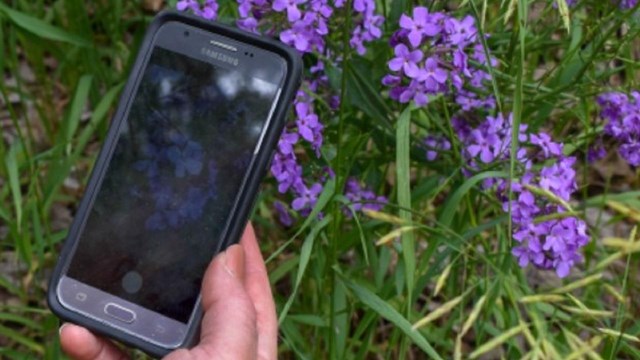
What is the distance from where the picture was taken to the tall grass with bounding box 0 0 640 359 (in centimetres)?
134

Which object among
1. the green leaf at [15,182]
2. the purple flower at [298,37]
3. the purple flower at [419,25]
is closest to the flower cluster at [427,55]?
the purple flower at [419,25]

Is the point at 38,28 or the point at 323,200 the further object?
the point at 38,28

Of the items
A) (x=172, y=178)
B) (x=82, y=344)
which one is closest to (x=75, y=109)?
(x=172, y=178)

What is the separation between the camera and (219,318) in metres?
1.16

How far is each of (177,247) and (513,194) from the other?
0.44 meters

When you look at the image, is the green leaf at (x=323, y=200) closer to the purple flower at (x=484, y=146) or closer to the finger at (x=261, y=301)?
the finger at (x=261, y=301)

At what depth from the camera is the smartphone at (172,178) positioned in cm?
133

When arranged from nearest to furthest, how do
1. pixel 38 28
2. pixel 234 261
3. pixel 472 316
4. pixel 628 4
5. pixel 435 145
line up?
1. pixel 472 316
2. pixel 234 261
3. pixel 628 4
4. pixel 435 145
5. pixel 38 28

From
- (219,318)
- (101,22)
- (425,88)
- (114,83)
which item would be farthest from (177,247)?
(101,22)

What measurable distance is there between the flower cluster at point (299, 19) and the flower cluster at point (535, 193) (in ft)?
0.69

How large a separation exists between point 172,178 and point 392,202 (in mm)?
425

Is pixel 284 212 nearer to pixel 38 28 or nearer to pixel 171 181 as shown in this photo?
pixel 171 181

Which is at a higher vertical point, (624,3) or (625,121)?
(624,3)

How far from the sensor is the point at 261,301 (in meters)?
1.35
